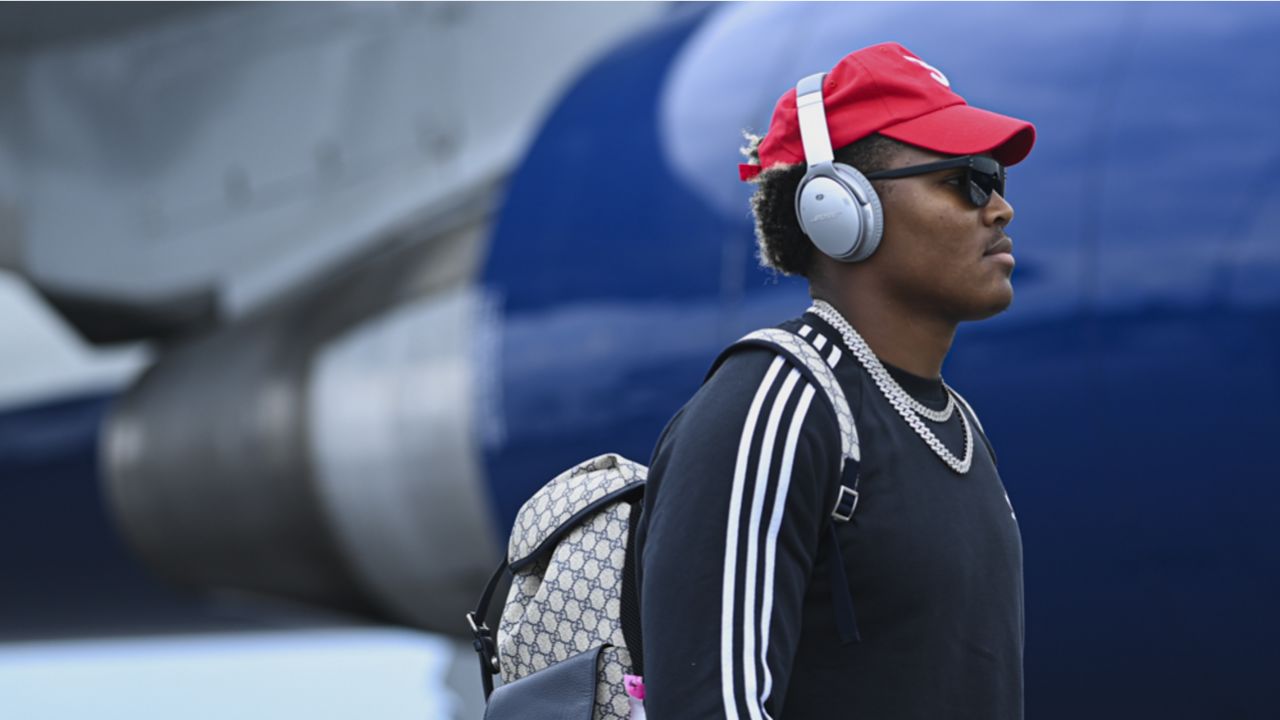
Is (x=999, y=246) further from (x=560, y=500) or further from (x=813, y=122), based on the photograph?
(x=560, y=500)

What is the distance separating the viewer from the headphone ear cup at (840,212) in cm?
111

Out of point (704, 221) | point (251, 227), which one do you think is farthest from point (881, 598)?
point (251, 227)

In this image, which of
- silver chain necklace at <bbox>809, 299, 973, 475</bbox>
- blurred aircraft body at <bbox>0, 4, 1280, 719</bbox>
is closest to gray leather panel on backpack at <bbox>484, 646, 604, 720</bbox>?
silver chain necklace at <bbox>809, 299, 973, 475</bbox>

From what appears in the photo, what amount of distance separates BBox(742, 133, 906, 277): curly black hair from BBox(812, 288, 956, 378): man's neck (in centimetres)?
6

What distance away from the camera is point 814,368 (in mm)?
1059

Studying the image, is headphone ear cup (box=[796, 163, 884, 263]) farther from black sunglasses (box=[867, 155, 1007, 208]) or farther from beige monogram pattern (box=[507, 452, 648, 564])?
beige monogram pattern (box=[507, 452, 648, 564])

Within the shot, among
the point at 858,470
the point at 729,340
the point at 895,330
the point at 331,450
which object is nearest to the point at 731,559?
the point at 858,470

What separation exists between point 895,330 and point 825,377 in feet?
0.37

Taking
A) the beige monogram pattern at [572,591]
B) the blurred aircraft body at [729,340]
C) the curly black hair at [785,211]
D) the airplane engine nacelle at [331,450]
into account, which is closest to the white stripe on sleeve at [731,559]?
the beige monogram pattern at [572,591]

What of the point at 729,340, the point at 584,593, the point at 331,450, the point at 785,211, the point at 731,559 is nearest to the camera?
the point at 731,559

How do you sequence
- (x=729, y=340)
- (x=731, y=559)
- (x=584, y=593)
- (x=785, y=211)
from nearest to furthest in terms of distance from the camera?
(x=731, y=559) → (x=584, y=593) → (x=785, y=211) → (x=729, y=340)

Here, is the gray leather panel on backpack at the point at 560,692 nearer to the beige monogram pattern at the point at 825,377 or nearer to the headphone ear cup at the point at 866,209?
the beige monogram pattern at the point at 825,377

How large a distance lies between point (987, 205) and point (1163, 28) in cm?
146

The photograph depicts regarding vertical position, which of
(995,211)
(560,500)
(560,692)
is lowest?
(560,692)
